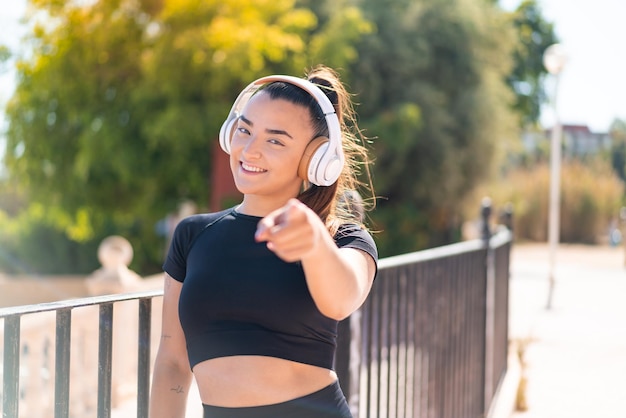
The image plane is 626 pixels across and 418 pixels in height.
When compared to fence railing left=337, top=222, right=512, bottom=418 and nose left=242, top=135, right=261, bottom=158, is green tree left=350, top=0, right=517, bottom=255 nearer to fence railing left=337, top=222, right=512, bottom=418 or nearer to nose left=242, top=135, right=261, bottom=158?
fence railing left=337, top=222, right=512, bottom=418

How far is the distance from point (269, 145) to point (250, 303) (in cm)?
37

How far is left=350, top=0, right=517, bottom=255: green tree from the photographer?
18.8 meters

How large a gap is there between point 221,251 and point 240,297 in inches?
5.0

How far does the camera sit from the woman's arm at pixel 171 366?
2.01m

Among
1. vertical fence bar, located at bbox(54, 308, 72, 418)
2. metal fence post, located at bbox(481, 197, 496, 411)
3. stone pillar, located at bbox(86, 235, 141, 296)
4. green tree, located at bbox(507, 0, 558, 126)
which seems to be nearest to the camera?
vertical fence bar, located at bbox(54, 308, 72, 418)

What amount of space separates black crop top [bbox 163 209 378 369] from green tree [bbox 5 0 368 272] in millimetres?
14416

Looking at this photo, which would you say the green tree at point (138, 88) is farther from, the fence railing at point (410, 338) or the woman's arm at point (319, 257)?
the woman's arm at point (319, 257)

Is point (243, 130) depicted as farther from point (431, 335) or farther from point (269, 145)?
point (431, 335)

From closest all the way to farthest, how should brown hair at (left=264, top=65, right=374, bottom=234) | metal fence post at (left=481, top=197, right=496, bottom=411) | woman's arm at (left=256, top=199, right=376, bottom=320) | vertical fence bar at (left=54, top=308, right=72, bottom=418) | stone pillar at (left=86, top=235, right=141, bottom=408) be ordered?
A: 1. woman's arm at (left=256, top=199, right=376, bottom=320)
2. vertical fence bar at (left=54, top=308, right=72, bottom=418)
3. brown hair at (left=264, top=65, right=374, bottom=234)
4. metal fence post at (left=481, top=197, right=496, bottom=411)
5. stone pillar at (left=86, top=235, right=141, bottom=408)

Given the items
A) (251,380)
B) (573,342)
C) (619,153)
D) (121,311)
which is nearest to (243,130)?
(251,380)

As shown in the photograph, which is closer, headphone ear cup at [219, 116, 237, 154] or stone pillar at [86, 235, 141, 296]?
headphone ear cup at [219, 116, 237, 154]

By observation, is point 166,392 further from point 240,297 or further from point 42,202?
point 42,202

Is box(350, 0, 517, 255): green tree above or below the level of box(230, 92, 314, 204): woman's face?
above

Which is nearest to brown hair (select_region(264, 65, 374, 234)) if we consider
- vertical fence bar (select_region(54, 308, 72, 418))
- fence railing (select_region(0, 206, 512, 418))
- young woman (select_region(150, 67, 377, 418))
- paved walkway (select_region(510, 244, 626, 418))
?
young woman (select_region(150, 67, 377, 418))
